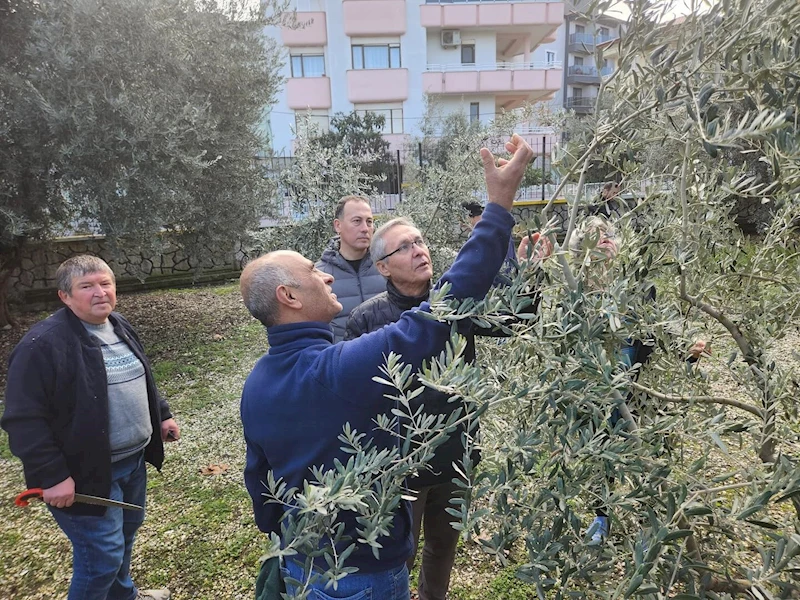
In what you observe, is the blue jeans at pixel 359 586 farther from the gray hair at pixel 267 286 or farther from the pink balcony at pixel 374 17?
the pink balcony at pixel 374 17

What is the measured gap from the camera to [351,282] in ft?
11.8

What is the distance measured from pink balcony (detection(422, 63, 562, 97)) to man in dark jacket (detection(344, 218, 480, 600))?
23074 mm

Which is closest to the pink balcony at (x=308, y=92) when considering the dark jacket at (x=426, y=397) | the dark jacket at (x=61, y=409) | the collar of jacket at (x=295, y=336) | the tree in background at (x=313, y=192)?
the tree in background at (x=313, y=192)

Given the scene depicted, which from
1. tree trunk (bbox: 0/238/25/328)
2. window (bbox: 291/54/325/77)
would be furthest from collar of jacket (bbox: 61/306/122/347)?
window (bbox: 291/54/325/77)

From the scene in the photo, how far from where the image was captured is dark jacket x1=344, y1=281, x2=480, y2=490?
188cm

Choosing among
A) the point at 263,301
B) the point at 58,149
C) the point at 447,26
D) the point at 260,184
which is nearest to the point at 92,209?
the point at 58,149

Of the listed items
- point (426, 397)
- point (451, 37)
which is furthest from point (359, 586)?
point (451, 37)

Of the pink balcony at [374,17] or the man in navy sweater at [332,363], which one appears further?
the pink balcony at [374,17]

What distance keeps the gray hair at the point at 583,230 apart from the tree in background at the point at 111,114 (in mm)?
6364

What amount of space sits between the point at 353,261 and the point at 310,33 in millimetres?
22839

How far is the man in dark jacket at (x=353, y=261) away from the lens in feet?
11.7

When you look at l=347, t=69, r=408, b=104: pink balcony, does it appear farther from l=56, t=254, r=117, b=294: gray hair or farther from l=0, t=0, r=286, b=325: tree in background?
l=56, t=254, r=117, b=294: gray hair

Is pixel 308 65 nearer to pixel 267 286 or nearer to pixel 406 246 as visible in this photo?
pixel 406 246

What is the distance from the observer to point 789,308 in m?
1.82
